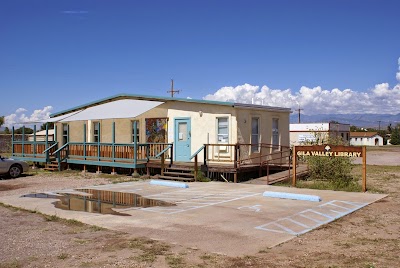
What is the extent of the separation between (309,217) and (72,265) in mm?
5343

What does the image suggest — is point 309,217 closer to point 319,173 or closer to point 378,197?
point 378,197

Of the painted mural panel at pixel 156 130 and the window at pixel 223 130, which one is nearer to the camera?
the window at pixel 223 130

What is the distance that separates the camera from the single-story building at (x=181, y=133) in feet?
55.3

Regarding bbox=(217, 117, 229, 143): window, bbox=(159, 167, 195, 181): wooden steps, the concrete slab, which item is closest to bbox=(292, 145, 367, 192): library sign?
the concrete slab

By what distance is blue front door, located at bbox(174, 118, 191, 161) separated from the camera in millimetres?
18438

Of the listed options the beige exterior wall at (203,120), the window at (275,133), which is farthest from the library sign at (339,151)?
the window at (275,133)

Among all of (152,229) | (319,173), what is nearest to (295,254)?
(152,229)

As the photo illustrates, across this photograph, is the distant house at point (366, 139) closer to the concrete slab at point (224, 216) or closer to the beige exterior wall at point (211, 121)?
the beige exterior wall at point (211, 121)

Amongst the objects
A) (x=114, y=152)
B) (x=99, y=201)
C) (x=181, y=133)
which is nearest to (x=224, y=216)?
(x=99, y=201)

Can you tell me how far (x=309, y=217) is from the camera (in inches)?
355

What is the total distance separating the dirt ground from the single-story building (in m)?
7.17

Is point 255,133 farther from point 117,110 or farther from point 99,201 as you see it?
point 99,201

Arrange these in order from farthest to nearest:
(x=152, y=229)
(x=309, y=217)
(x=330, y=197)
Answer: (x=330, y=197), (x=309, y=217), (x=152, y=229)

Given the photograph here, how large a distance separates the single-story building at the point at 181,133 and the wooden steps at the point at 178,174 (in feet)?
2.52
